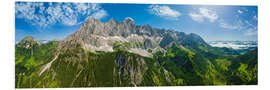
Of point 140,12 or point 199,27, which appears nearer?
point 140,12

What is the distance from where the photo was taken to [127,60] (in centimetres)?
1384

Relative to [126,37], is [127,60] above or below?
below

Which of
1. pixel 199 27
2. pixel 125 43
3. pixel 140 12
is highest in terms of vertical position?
pixel 140 12

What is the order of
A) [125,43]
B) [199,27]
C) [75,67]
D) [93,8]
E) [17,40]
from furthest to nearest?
[125,43], [75,67], [199,27], [93,8], [17,40]

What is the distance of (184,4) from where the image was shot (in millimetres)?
11047

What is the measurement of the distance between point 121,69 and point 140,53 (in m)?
2.38

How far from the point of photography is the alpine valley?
11.1 meters

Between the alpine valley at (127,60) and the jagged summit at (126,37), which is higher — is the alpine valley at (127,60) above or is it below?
below

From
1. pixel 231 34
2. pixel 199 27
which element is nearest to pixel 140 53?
pixel 199 27

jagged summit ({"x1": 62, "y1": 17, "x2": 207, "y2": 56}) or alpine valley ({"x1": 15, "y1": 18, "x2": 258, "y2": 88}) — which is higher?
jagged summit ({"x1": 62, "y1": 17, "x2": 207, "y2": 56})

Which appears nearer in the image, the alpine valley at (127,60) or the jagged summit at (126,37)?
the alpine valley at (127,60)

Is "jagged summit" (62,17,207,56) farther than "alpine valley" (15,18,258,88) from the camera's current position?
Yes

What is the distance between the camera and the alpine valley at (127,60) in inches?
438

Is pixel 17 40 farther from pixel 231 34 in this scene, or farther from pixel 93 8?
pixel 231 34
